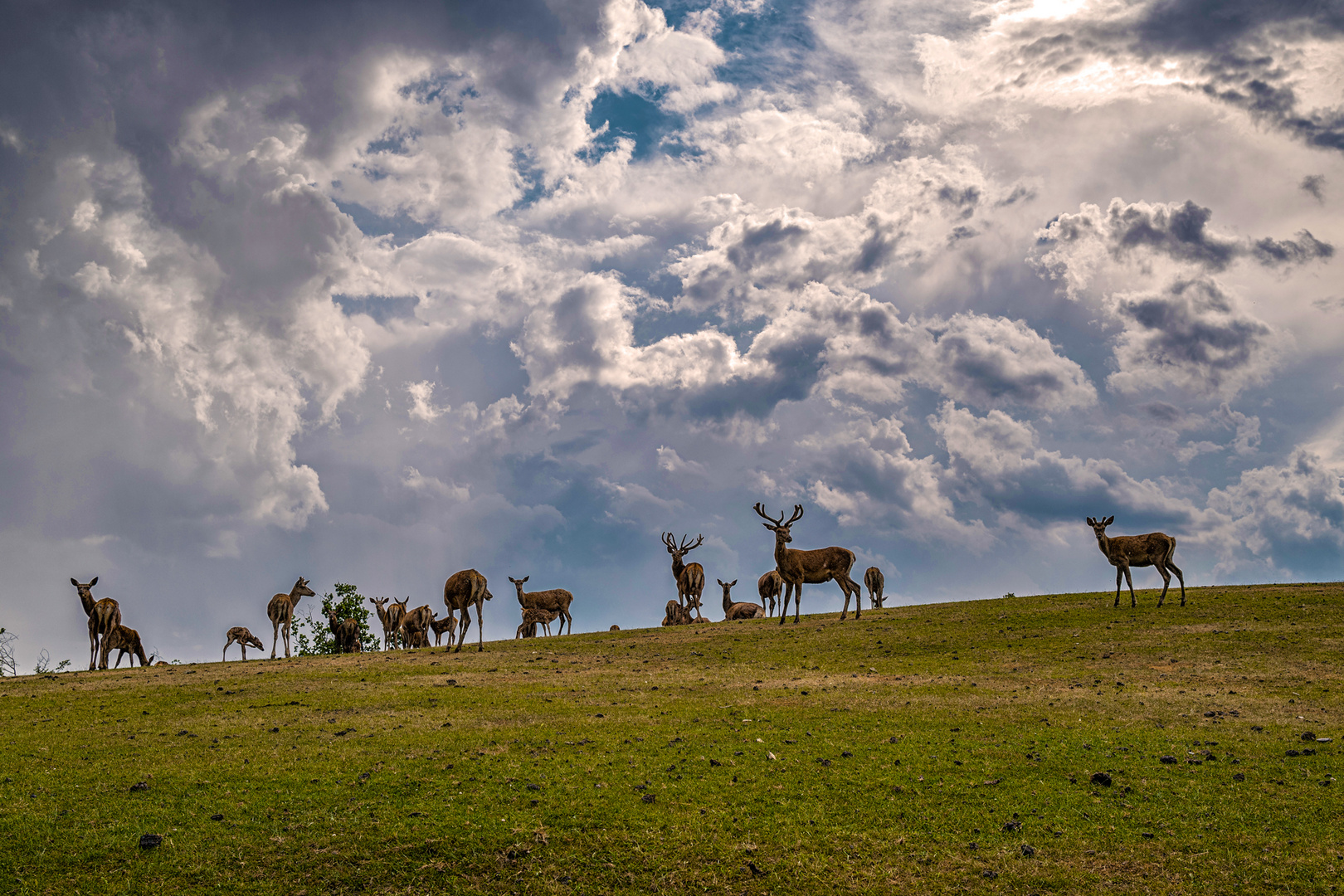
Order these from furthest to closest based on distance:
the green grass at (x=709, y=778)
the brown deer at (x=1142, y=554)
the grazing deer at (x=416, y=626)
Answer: the grazing deer at (x=416, y=626) → the brown deer at (x=1142, y=554) → the green grass at (x=709, y=778)

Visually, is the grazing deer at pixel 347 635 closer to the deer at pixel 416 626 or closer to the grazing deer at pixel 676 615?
the deer at pixel 416 626

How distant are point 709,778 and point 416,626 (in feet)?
114

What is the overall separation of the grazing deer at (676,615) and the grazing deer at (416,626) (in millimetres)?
12862

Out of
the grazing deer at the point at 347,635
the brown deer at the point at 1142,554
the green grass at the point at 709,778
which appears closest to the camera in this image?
the green grass at the point at 709,778

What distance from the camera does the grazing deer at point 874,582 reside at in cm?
4438

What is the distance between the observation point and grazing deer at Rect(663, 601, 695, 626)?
43469 mm

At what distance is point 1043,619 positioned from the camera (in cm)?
2889

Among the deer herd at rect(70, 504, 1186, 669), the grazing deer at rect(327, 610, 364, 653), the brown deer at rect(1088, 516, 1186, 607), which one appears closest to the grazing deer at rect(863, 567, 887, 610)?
the deer herd at rect(70, 504, 1186, 669)

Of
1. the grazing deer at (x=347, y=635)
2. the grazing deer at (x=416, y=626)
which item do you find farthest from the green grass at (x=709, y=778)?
the grazing deer at (x=416, y=626)

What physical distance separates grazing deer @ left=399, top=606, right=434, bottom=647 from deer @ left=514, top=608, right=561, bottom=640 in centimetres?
500

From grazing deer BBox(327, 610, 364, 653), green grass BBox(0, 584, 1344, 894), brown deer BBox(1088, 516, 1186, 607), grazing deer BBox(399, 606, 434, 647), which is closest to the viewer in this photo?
green grass BBox(0, 584, 1344, 894)

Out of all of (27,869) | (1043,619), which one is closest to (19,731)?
(27,869)

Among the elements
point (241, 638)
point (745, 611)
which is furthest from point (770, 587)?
point (241, 638)

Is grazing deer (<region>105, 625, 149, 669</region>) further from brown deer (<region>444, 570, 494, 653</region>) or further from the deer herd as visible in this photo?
brown deer (<region>444, 570, 494, 653</region>)
